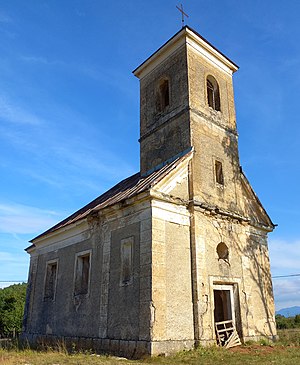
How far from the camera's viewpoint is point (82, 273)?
1406 cm

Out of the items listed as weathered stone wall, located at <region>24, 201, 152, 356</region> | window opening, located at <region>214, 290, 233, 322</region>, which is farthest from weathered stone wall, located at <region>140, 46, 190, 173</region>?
window opening, located at <region>214, 290, 233, 322</region>

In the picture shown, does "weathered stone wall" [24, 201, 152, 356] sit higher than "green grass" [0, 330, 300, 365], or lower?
higher

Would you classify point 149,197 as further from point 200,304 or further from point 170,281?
point 200,304

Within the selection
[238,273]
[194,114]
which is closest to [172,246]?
[238,273]

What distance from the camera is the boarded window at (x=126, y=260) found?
1122cm

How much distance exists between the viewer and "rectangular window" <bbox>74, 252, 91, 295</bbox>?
13.7 m

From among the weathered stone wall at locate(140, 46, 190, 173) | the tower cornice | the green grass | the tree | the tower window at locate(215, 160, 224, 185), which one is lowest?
the green grass

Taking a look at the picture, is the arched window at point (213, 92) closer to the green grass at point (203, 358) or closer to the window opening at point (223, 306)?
the window opening at point (223, 306)

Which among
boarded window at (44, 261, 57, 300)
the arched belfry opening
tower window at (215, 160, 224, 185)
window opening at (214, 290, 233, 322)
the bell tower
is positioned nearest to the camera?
window opening at (214, 290, 233, 322)

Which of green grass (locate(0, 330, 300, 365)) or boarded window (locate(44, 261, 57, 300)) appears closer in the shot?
green grass (locate(0, 330, 300, 365))

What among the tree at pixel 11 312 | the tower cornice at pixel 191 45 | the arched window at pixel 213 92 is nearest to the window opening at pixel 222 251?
the arched window at pixel 213 92

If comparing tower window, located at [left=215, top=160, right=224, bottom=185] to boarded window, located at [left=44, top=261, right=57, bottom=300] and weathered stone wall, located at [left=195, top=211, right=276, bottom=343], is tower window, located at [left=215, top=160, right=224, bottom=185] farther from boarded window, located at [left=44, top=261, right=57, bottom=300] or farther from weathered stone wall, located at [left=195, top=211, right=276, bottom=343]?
boarded window, located at [left=44, top=261, right=57, bottom=300]

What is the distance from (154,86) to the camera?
16141mm

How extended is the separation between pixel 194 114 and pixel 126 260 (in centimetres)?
620
